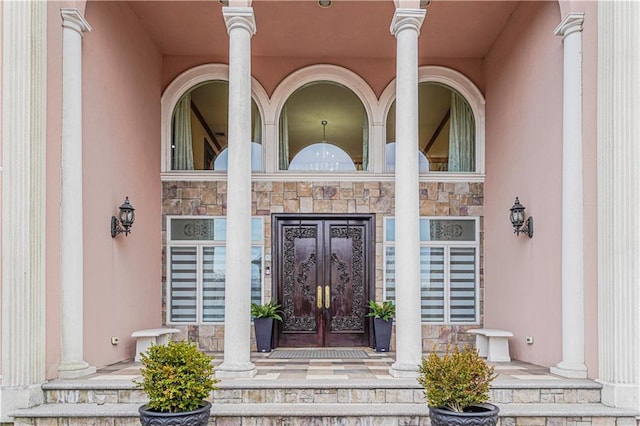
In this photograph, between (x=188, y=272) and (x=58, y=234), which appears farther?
(x=188, y=272)

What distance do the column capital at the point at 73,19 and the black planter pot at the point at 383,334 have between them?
5401 mm

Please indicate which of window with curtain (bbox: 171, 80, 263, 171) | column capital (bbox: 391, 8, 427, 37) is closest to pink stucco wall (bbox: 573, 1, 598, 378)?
column capital (bbox: 391, 8, 427, 37)

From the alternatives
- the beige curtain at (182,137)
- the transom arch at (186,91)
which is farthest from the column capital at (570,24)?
the beige curtain at (182,137)

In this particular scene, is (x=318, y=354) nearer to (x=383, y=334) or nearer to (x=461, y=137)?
(x=383, y=334)

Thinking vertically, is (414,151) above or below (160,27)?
below

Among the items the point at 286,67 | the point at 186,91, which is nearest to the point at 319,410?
the point at 286,67

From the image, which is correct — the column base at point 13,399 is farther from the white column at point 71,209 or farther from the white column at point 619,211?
the white column at point 619,211

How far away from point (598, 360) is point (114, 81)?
6408mm

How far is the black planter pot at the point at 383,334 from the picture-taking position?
789 cm

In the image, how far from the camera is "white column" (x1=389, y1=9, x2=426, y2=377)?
5.73 meters

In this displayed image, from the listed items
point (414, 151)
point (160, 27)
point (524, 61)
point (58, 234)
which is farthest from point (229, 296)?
point (524, 61)

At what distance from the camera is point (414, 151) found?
231 inches

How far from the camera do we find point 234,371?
564cm

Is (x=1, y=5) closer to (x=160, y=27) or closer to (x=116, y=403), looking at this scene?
(x=160, y=27)
